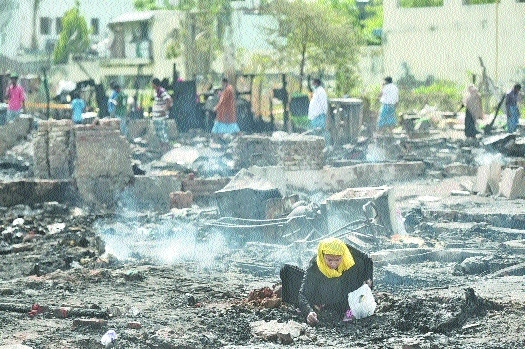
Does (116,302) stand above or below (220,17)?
below

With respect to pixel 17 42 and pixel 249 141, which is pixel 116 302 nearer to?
pixel 249 141

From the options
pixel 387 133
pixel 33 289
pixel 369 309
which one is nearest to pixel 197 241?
pixel 33 289

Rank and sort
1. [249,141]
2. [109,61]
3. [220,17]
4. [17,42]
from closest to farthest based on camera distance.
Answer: [249,141] → [220,17] → [109,61] → [17,42]

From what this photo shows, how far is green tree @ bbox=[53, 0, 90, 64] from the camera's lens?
191 feet

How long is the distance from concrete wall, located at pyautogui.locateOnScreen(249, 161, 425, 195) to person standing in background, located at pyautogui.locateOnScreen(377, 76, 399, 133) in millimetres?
5085

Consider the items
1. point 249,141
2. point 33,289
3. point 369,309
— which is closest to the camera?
point 369,309

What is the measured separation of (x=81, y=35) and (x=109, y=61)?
24.5 ft

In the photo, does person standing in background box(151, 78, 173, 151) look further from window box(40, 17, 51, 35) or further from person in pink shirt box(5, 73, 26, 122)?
window box(40, 17, 51, 35)

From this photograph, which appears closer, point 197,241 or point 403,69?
point 197,241

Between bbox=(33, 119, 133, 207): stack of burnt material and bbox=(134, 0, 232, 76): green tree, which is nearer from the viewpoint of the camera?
bbox=(33, 119, 133, 207): stack of burnt material

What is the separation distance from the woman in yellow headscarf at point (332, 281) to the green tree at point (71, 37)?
51.1m

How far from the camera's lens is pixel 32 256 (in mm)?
11977

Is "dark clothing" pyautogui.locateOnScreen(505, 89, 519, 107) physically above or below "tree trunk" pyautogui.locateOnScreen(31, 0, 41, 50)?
below

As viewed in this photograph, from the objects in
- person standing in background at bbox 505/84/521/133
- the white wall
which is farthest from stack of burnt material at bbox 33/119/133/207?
the white wall
